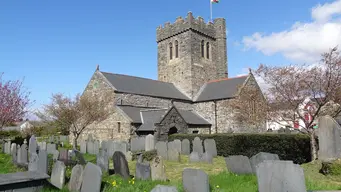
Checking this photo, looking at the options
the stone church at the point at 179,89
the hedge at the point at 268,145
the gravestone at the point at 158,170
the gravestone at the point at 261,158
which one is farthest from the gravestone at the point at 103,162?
the stone church at the point at 179,89

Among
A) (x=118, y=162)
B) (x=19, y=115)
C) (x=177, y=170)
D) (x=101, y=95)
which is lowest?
(x=177, y=170)

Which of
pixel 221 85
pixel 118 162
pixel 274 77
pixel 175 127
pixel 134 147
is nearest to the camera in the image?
pixel 118 162

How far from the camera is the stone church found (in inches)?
919

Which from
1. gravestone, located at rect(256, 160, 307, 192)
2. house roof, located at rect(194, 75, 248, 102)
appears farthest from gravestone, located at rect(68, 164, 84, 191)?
house roof, located at rect(194, 75, 248, 102)

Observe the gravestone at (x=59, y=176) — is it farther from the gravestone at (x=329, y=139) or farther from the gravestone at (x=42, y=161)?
the gravestone at (x=329, y=139)

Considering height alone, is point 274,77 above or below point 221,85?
below

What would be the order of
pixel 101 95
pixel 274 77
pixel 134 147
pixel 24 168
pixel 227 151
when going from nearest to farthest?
pixel 24 168 → pixel 274 77 → pixel 227 151 → pixel 134 147 → pixel 101 95

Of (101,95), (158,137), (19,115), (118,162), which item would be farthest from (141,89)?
(118,162)

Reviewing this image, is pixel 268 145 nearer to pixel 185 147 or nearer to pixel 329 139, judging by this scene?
pixel 329 139

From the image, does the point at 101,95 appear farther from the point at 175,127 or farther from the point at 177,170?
the point at 177,170

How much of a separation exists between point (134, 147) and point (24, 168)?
8823mm

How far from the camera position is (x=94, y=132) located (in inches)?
1056

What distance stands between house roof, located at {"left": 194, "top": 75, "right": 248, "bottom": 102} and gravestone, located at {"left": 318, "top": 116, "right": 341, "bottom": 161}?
57.6ft

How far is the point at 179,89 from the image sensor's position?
32.6 metres
